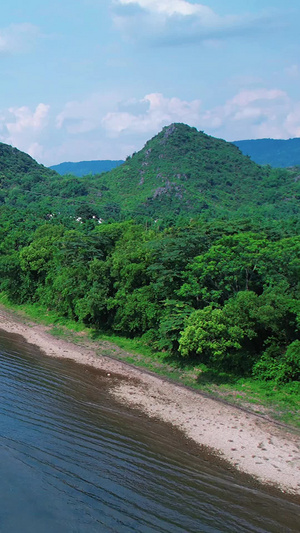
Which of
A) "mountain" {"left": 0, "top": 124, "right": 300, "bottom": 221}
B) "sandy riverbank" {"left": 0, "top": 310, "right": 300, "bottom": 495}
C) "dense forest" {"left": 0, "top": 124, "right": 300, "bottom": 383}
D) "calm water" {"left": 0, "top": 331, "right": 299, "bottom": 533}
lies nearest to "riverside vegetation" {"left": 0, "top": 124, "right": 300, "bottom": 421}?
"dense forest" {"left": 0, "top": 124, "right": 300, "bottom": 383}

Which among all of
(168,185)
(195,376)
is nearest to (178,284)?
(195,376)

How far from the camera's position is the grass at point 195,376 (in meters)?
26.2

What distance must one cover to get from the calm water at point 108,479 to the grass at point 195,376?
212 inches

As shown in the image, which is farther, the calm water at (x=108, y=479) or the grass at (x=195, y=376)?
the grass at (x=195, y=376)

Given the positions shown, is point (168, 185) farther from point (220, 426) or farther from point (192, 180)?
point (220, 426)

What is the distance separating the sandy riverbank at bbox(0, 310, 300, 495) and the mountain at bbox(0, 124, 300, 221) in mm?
56297

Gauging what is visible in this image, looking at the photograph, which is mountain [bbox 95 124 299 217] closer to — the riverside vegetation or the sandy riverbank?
the riverside vegetation

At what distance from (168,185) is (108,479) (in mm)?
103864

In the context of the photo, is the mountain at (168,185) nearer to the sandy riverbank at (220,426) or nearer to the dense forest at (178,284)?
the dense forest at (178,284)

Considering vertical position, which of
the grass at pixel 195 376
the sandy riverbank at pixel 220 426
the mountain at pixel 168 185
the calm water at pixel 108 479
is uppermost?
the mountain at pixel 168 185

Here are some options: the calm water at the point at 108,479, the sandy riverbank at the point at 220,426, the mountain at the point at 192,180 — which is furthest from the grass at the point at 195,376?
the mountain at the point at 192,180

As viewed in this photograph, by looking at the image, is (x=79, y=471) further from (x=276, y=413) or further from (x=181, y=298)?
(x=181, y=298)

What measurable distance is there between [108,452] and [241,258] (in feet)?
52.2

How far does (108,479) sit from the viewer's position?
65.0 ft
